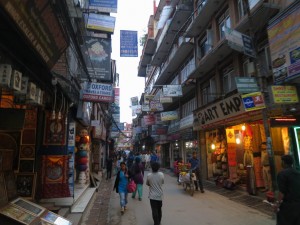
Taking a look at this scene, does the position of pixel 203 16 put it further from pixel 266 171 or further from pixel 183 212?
pixel 183 212

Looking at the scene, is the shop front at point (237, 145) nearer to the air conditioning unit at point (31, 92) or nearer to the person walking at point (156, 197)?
the person walking at point (156, 197)

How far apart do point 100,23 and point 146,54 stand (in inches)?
1093

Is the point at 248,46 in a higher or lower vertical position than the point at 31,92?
higher

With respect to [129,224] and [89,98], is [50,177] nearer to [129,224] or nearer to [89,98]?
[129,224]

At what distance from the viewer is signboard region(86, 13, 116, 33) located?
14.8m

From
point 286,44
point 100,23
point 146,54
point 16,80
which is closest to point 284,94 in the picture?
point 286,44

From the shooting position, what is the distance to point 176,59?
23984 millimetres

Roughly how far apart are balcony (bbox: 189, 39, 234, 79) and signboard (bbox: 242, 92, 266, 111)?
5.15m

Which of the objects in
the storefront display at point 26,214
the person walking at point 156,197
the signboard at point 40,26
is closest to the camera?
the signboard at point 40,26

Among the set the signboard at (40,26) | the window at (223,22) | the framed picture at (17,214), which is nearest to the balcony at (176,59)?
the window at (223,22)

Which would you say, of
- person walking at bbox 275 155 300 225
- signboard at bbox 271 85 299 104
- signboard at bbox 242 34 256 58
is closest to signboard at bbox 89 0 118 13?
signboard at bbox 242 34 256 58

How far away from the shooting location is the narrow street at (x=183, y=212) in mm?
7859

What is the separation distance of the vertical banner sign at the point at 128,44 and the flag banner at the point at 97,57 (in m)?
2.20

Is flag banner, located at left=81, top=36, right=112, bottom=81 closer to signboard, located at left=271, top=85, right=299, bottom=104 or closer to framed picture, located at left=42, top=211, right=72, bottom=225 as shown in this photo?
signboard, located at left=271, top=85, right=299, bottom=104
